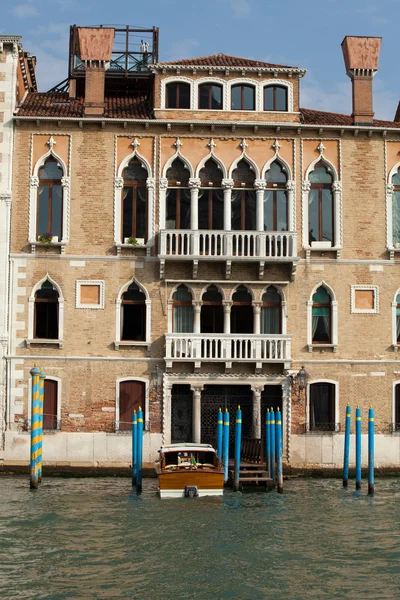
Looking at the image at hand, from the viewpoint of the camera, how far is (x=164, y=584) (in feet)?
43.3

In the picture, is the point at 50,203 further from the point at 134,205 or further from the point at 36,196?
the point at 134,205

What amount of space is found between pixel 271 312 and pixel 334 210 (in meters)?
2.94

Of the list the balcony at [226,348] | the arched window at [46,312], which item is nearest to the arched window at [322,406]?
the balcony at [226,348]

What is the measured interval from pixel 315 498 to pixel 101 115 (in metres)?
10.6

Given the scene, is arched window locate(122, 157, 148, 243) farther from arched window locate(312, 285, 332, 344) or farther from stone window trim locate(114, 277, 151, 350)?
arched window locate(312, 285, 332, 344)

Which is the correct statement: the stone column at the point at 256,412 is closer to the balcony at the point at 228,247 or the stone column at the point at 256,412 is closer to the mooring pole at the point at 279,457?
the mooring pole at the point at 279,457

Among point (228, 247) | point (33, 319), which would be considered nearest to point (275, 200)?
point (228, 247)

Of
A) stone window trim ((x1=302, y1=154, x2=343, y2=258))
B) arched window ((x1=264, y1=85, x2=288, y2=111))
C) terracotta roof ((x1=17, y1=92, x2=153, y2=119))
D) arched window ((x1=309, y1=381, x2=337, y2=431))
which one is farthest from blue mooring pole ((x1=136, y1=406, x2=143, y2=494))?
arched window ((x1=264, y1=85, x2=288, y2=111))

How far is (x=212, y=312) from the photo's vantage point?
956 inches

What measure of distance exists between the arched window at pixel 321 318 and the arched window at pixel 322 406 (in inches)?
44.2

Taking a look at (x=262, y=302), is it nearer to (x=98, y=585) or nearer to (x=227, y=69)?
(x=227, y=69)

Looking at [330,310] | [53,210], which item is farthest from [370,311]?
[53,210]

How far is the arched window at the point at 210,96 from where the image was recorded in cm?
2452

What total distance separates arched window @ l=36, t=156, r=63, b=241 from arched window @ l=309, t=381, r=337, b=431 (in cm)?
722
